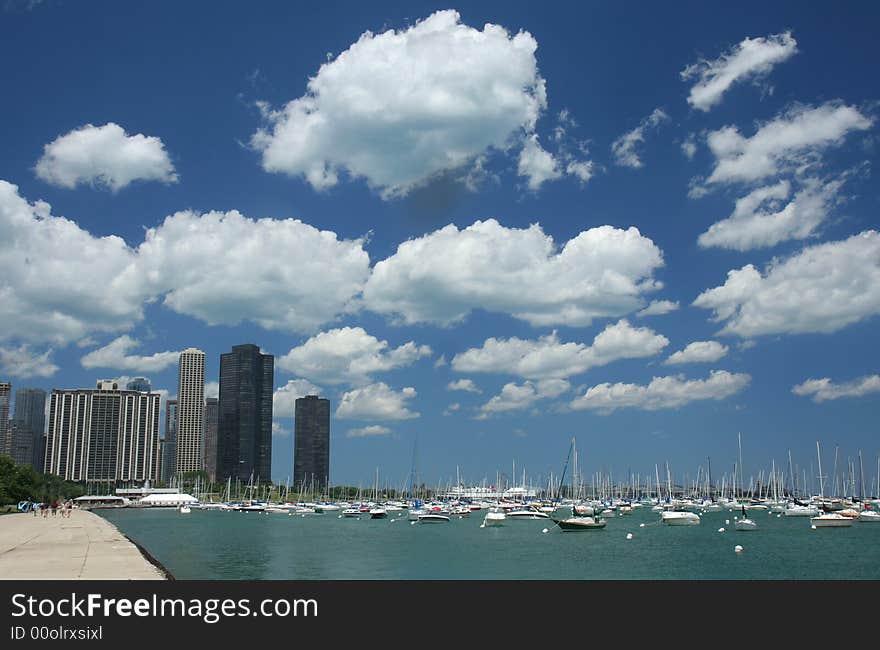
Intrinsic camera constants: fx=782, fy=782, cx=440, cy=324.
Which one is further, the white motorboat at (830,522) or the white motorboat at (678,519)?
the white motorboat at (678,519)

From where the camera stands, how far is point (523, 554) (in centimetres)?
7594

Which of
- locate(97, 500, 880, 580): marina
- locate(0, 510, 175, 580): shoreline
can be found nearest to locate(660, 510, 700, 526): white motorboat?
locate(97, 500, 880, 580): marina

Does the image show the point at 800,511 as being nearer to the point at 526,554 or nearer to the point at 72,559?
the point at 526,554

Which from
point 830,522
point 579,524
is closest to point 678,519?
point 830,522

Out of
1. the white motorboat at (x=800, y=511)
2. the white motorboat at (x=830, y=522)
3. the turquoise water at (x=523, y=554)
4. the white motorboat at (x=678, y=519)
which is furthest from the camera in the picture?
the white motorboat at (x=800, y=511)

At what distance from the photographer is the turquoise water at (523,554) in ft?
195

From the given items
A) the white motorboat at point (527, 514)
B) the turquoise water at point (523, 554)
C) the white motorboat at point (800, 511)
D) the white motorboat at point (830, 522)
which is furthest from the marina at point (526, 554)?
the white motorboat at point (800, 511)

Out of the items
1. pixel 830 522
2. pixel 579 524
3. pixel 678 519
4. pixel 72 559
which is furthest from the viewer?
pixel 678 519

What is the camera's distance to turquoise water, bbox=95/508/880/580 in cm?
5953

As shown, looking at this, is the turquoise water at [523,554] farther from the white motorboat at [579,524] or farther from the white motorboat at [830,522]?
the white motorboat at [579,524]

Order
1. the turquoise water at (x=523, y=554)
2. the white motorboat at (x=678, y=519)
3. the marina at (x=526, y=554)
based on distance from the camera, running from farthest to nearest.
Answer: the white motorboat at (x=678, y=519), the turquoise water at (x=523, y=554), the marina at (x=526, y=554)

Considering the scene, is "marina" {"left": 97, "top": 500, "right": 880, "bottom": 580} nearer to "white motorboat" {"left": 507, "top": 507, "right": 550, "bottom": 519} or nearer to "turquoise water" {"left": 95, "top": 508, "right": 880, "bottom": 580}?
"turquoise water" {"left": 95, "top": 508, "right": 880, "bottom": 580}
